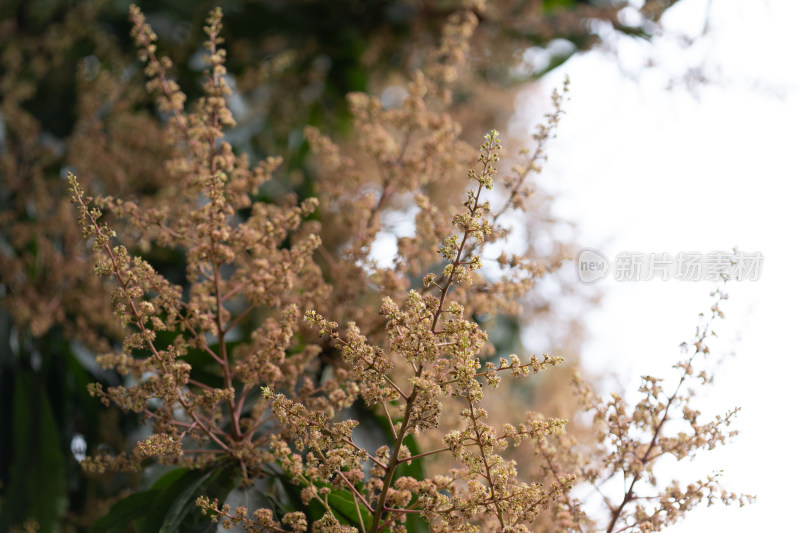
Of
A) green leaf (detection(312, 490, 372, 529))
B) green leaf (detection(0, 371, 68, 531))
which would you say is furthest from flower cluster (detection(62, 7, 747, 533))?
green leaf (detection(0, 371, 68, 531))

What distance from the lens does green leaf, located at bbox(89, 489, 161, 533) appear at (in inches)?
36.5

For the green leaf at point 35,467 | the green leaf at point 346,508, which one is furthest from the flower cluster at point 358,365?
the green leaf at point 35,467

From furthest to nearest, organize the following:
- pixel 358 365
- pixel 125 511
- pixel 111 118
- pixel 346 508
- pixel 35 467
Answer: pixel 111 118 < pixel 35 467 < pixel 125 511 < pixel 346 508 < pixel 358 365

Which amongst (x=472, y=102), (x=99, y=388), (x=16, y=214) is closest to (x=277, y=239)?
(x=99, y=388)

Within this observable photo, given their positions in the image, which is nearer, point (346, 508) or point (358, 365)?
point (358, 365)

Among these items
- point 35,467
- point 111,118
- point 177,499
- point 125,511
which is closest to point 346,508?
point 177,499

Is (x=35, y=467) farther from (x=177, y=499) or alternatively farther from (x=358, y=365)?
(x=358, y=365)

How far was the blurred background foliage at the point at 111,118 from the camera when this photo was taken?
1.33 m

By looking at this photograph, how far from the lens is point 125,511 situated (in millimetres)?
931

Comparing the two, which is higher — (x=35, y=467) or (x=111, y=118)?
(x=111, y=118)

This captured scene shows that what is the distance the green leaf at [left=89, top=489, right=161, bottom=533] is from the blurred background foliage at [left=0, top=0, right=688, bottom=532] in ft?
0.83

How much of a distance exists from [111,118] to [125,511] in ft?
3.19

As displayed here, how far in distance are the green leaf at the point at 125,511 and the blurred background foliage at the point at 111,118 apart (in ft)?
0.83

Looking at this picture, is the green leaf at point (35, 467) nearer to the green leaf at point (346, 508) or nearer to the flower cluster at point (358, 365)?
the flower cluster at point (358, 365)
